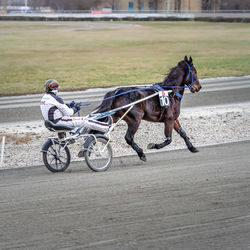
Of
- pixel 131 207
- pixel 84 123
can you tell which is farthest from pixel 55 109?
pixel 131 207

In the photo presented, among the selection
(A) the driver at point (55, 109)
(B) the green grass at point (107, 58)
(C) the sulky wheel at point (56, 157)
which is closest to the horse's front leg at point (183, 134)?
(A) the driver at point (55, 109)

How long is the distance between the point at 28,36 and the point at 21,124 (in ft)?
117

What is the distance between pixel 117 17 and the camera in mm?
74375

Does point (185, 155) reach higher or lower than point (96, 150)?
lower

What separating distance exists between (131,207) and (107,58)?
24685 millimetres

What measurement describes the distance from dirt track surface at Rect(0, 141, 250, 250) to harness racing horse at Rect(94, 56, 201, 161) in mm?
649

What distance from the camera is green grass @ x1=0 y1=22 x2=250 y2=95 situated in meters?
22.2

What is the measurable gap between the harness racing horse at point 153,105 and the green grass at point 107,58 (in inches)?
444

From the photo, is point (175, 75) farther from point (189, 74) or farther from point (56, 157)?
point (56, 157)

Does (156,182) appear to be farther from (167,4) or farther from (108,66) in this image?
(167,4)

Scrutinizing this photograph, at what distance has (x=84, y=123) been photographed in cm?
795

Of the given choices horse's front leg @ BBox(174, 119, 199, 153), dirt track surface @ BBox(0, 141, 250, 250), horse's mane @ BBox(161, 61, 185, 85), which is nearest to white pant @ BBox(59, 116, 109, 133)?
dirt track surface @ BBox(0, 141, 250, 250)

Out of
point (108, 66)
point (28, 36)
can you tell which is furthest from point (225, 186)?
point (28, 36)

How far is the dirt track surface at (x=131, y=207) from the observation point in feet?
17.3
